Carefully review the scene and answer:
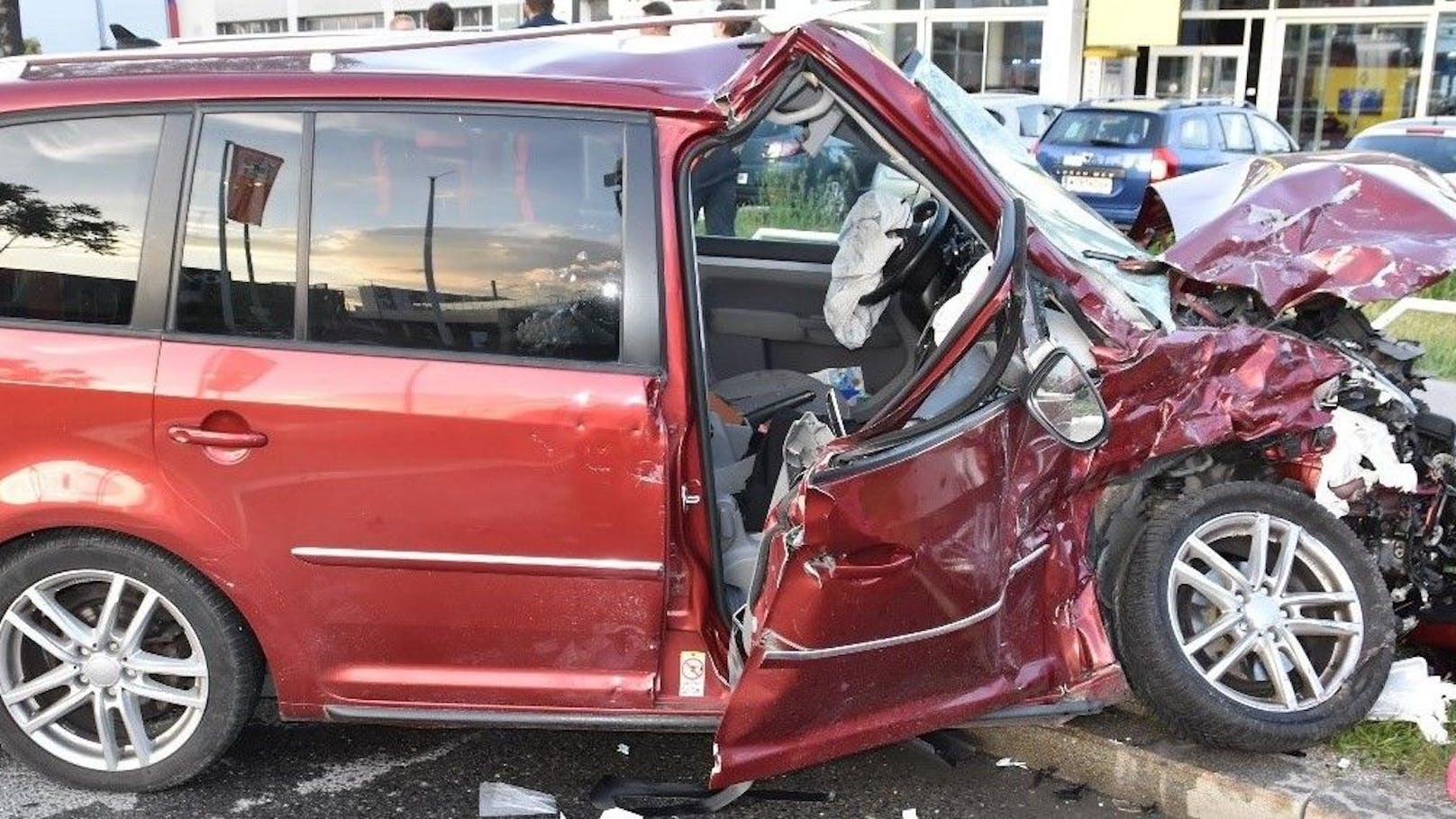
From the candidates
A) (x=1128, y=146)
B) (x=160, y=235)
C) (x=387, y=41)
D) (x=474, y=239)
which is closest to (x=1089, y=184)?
(x=1128, y=146)

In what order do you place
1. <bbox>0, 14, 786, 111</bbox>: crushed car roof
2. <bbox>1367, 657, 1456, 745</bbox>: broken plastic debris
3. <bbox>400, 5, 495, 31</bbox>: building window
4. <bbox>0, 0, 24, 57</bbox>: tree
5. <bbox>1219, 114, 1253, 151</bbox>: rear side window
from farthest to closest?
<bbox>400, 5, 495, 31</bbox>: building window → <bbox>1219, 114, 1253, 151</bbox>: rear side window → <bbox>0, 0, 24, 57</bbox>: tree → <bbox>1367, 657, 1456, 745</bbox>: broken plastic debris → <bbox>0, 14, 786, 111</bbox>: crushed car roof

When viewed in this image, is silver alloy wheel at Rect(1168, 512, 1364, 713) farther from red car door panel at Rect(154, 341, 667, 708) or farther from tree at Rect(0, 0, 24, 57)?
tree at Rect(0, 0, 24, 57)

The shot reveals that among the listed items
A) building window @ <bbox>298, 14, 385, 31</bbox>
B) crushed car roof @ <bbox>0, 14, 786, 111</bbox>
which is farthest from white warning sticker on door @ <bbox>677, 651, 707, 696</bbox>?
building window @ <bbox>298, 14, 385, 31</bbox>

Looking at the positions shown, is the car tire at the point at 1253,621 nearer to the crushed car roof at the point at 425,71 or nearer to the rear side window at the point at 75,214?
the crushed car roof at the point at 425,71

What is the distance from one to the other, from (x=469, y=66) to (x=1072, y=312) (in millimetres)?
1599

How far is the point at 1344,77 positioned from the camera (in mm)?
23531

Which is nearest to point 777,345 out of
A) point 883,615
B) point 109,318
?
point 883,615

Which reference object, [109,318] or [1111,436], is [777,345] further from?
[109,318]

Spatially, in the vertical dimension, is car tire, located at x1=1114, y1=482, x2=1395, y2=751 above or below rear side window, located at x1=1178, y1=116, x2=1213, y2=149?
below

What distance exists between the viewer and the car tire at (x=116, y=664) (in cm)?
333

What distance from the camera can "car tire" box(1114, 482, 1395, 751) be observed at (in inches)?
139

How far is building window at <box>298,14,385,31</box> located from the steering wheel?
28211mm

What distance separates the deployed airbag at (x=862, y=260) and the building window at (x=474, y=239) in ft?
4.57

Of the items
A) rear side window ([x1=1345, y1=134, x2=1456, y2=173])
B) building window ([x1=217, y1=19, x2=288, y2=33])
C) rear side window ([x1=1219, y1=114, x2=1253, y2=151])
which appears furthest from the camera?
building window ([x1=217, y1=19, x2=288, y2=33])
